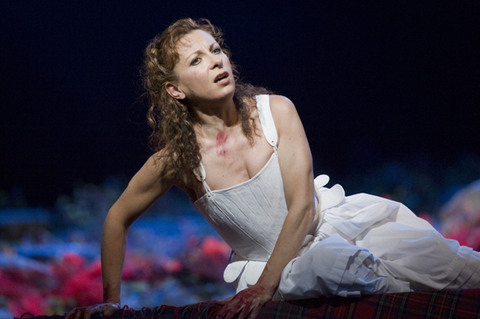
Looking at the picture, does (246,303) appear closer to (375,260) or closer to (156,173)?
(375,260)

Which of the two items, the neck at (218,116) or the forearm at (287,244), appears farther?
the neck at (218,116)

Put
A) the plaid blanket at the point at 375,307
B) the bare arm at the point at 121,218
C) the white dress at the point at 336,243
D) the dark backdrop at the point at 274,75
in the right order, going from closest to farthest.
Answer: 1. the plaid blanket at the point at 375,307
2. the white dress at the point at 336,243
3. the bare arm at the point at 121,218
4. the dark backdrop at the point at 274,75

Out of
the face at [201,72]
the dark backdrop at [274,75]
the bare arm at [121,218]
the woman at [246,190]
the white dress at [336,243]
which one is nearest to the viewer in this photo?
the white dress at [336,243]

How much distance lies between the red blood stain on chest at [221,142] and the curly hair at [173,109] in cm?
7

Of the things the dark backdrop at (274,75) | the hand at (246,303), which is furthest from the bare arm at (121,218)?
the dark backdrop at (274,75)

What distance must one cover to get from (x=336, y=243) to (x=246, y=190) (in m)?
0.40

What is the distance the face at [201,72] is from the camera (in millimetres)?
1465

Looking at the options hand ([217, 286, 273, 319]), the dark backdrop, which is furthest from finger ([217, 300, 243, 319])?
the dark backdrop

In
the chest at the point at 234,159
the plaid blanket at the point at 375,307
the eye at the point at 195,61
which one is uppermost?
the eye at the point at 195,61

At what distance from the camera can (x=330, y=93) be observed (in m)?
2.93

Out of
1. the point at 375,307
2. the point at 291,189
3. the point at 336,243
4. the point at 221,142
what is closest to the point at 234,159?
the point at 221,142

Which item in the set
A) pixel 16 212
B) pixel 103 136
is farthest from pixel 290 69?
pixel 16 212

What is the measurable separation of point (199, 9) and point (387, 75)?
4.34 feet

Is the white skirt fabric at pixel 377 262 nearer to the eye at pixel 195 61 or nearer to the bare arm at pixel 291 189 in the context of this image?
the bare arm at pixel 291 189
